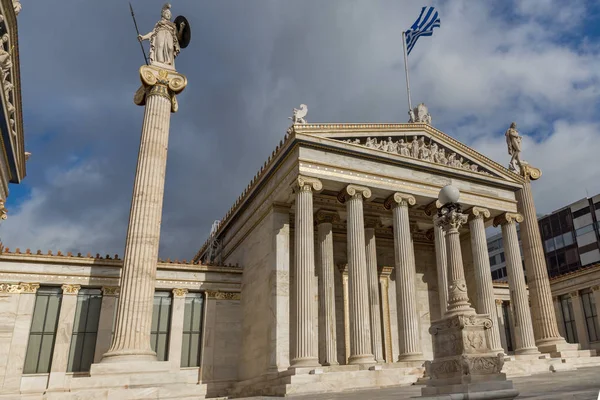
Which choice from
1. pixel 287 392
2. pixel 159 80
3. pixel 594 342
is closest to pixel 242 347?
pixel 287 392

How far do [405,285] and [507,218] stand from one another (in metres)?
12.0

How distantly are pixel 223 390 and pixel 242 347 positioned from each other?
2937 mm

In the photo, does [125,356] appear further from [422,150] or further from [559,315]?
[559,315]

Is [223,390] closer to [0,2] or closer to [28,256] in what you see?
[28,256]

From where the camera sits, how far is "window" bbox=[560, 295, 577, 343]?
45250mm

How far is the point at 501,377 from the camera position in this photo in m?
11.9

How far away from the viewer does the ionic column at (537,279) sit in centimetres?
3186

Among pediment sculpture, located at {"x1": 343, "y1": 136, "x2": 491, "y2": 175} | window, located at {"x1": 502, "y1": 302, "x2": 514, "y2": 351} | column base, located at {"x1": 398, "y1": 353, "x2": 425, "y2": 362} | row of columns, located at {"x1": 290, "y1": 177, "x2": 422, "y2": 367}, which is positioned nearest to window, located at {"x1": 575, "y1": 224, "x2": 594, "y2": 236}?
window, located at {"x1": 502, "y1": 302, "x2": 514, "y2": 351}

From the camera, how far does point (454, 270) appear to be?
13969 millimetres

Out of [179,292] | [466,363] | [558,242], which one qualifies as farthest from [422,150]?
[558,242]

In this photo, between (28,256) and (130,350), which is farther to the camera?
(28,256)

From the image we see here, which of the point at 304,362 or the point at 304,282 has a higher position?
the point at 304,282

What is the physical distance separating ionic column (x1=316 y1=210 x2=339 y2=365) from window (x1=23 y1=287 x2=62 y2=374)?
15966mm

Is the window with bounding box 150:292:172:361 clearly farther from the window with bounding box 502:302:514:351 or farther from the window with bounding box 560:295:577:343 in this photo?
the window with bounding box 560:295:577:343
